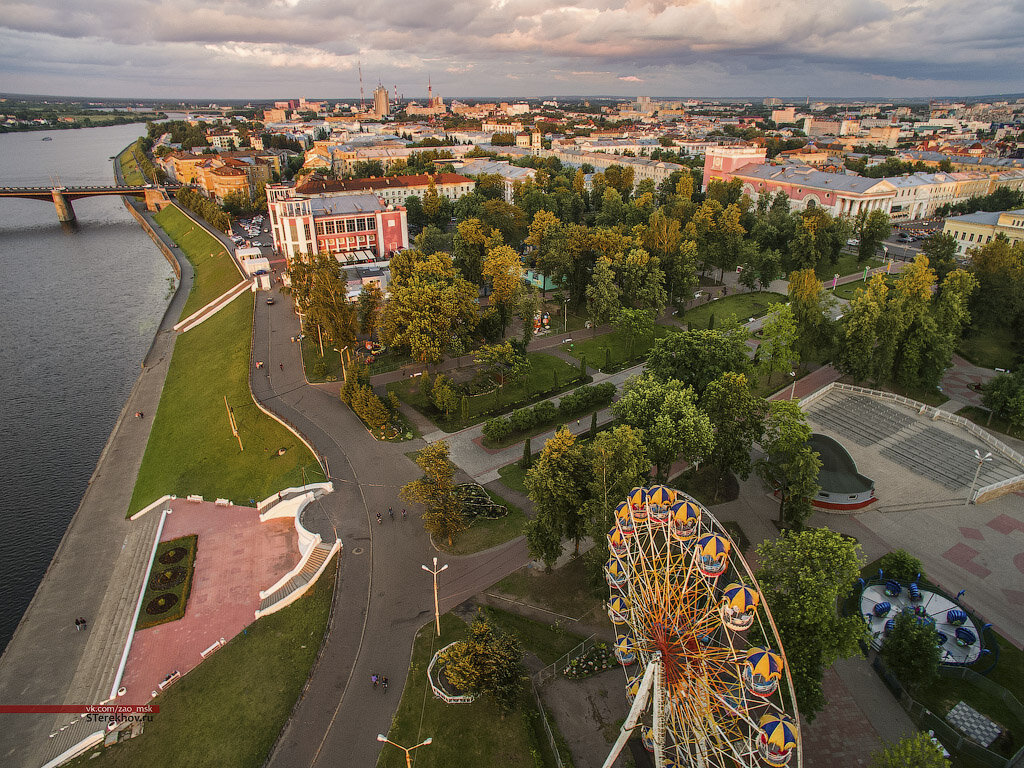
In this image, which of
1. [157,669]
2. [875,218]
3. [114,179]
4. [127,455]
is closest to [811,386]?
[875,218]

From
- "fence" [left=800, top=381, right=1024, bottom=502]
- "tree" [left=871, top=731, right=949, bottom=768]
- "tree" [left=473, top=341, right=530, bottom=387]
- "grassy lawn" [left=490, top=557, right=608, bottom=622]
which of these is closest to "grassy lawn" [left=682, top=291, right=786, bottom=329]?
"fence" [left=800, top=381, right=1024, bottom=502]

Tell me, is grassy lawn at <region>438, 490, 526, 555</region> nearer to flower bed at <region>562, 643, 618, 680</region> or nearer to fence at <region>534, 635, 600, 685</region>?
fence at <region>534, 635, 600, 685</region>

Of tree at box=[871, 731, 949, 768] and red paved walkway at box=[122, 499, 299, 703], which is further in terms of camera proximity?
red paved walkway at box=[122, 499, 299, 703]

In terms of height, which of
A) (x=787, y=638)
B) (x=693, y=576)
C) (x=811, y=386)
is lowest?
(x=811, y=386)

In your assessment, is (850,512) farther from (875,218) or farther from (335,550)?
(875,218)

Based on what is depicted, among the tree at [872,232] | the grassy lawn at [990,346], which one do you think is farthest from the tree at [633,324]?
the tree at [872,232]

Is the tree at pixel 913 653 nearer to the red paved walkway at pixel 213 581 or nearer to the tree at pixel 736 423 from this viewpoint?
the tree at pixel 736 423

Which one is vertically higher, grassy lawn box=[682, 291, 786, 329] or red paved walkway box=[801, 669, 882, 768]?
grassy lawn box=[682, 291, 786, 329]
